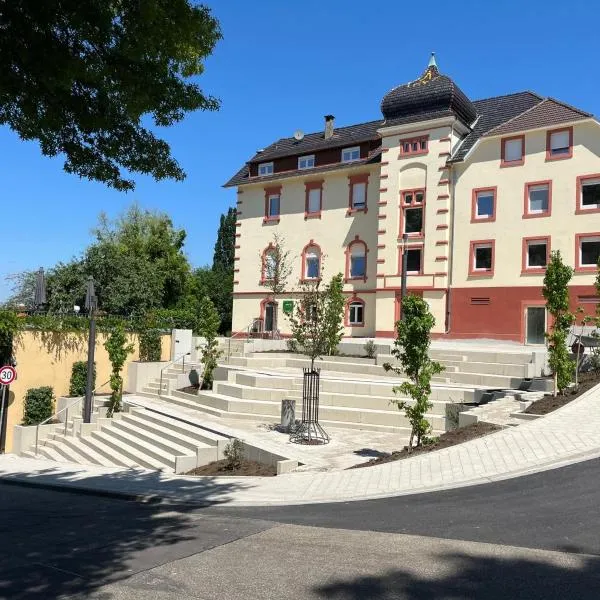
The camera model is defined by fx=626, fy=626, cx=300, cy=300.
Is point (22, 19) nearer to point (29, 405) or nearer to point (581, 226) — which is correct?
point (29, 405)

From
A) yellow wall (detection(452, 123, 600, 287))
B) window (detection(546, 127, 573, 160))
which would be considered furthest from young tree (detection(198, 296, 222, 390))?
window (detection(546, 127, 573, 160))

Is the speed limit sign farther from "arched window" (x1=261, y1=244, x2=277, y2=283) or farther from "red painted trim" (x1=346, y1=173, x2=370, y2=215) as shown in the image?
"red painted trim" (x1=346, y1=173, x2=370, y2=215)

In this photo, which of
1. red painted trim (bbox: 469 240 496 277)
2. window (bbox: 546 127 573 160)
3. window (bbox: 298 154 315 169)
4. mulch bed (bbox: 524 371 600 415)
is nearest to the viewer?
mulch bed (bbox: 524 371 600 415)

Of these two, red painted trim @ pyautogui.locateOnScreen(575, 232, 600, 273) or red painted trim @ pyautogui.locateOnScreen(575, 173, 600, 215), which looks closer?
red painted trim @ pyautogui.locateOnScreen(575, 232, 600, 273)

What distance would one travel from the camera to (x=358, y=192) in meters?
37.2

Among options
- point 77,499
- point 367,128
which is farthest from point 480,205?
point 77,499

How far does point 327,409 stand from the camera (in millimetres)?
18141

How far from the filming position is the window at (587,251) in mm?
28656

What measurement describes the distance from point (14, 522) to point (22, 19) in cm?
694

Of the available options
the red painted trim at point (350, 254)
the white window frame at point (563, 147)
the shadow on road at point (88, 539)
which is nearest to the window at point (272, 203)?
the red painted trim at point (350, 254)

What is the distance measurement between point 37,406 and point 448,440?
17.1m

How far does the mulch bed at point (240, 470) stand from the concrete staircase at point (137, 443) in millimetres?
253

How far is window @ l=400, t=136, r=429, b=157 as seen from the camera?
33.2 metres

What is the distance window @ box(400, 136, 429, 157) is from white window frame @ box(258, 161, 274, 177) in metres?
10.4
